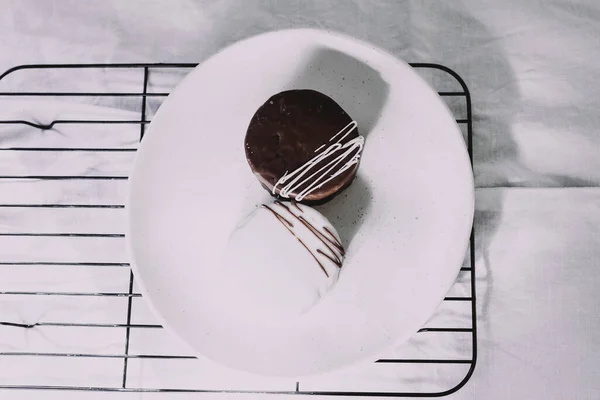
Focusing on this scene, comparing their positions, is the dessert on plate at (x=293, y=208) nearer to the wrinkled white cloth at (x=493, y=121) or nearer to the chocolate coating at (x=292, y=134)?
the chocolate coating at (x=292, y=134)

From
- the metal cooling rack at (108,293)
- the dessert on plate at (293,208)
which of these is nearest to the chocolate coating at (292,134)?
the dessert on plate at (293,208)

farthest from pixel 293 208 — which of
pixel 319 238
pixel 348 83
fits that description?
pixel 348 83

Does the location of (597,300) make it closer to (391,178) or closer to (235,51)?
(391,178)

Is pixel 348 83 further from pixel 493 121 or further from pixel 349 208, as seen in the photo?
pixel 493 121

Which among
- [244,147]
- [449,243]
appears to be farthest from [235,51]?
[449,243]

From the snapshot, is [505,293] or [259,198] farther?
[505,293]

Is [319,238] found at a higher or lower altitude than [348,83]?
lower
